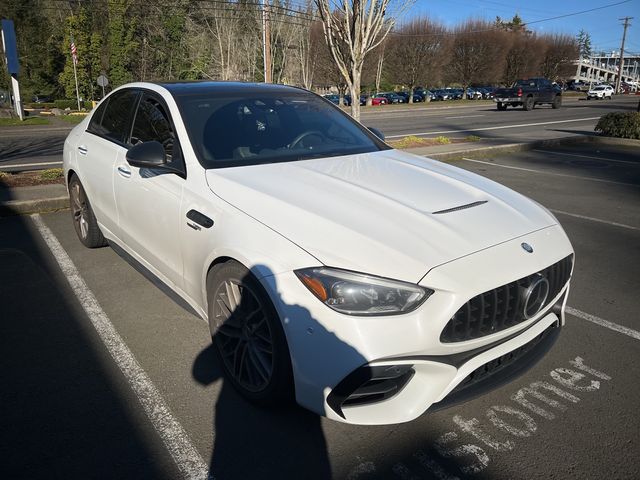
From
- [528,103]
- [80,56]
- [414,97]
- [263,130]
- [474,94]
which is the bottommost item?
[263,130]

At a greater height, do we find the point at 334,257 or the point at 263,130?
the point at 263,130

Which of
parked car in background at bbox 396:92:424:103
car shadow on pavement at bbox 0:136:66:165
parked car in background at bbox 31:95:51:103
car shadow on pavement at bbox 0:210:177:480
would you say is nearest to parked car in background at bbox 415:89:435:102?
parked car in background at bbox 396:92:424:103

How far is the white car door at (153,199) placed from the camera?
127 inches

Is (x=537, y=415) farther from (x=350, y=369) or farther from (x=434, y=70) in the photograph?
(x=434, y=70)

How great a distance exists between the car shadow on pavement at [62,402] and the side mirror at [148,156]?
1264 mm

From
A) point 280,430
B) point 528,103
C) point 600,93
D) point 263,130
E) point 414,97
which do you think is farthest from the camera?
point 414,97

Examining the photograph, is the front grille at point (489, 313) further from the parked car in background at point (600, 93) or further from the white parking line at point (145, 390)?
the parked car in background at point (600, 93)

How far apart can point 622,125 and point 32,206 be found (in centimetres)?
1537

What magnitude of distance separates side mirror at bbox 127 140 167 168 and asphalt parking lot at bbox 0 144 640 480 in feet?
3.97

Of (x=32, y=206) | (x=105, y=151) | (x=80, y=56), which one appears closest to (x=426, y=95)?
(x=80, y=56)

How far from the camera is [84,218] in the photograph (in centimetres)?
511

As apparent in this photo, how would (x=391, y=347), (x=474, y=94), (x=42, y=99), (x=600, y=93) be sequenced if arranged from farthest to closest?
(x=474, y=94), (x=600, y=93), (x=42, y=99), (x=391, y=347)

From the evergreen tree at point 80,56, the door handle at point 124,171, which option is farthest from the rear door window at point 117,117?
the evergreen tree at point 80,56

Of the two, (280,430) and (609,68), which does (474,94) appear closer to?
(280,430)
